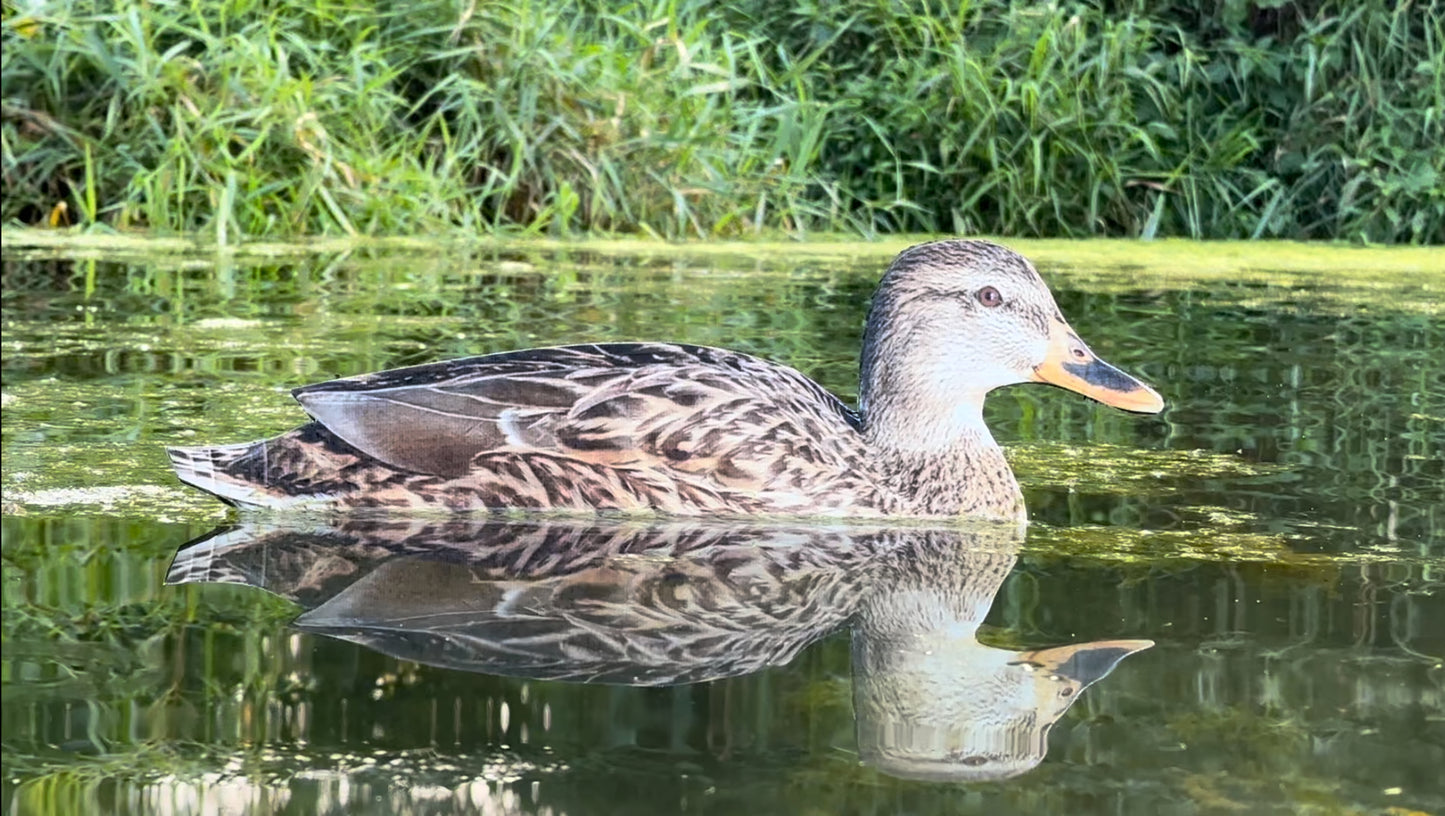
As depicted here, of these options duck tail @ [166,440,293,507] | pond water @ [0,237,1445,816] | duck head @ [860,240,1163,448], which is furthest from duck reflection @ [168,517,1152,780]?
duck head @ [860,240,1163,448]

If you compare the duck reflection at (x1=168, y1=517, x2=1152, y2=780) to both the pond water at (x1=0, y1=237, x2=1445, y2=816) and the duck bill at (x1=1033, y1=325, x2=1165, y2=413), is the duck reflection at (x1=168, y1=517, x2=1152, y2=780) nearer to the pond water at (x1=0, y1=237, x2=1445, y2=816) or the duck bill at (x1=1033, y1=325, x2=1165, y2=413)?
the pond water at (x1=0, y1=237, x2=1445, y2=816)

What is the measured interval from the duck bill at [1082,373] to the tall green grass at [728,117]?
217 inches

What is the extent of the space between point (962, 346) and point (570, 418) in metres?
0.85

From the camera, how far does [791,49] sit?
1191cm

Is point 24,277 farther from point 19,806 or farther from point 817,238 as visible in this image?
point 19,806

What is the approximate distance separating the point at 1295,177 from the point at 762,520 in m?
8.00

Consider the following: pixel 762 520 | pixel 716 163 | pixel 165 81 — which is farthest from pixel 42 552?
pixel 716 163

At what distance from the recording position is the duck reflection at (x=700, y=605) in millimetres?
3016

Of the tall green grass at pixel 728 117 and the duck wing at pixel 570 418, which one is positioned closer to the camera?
the duck wing at pixel 570 418

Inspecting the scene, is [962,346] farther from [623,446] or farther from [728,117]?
[728,117]

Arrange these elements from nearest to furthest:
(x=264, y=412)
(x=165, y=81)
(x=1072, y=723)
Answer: (x=1072, y=723) → (x=264, y=412) → (x=165, y=81)

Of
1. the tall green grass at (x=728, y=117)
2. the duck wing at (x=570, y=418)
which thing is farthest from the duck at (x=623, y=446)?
the tall green grass at (x=728, y=117)

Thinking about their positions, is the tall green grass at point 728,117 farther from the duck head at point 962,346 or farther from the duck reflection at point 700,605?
the duck reflection at point 700,605

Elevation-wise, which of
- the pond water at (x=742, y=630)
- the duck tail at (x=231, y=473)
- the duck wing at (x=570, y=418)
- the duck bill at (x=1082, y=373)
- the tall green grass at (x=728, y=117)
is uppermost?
the tall green grass at (x=728, y=117)
